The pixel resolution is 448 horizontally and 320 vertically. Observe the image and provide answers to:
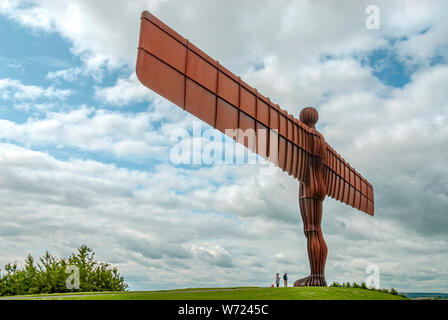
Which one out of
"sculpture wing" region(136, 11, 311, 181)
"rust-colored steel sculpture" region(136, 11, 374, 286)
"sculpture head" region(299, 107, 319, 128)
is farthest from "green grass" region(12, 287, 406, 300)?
"sculpture head" region(299, 107, 319, 128)

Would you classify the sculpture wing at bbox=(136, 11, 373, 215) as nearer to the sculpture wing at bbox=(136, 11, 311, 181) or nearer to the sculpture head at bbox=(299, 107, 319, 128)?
the sculpture wing at bbox=(136, 11, 311, 181)

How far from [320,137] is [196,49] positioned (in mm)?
6441

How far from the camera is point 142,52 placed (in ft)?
32.1

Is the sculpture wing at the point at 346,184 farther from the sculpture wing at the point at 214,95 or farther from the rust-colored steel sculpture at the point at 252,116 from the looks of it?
the sculpture wing at the point at 214,95

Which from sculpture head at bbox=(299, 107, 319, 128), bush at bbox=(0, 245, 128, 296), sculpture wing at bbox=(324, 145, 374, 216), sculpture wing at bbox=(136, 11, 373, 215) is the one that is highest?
sculpture head at bbox=(299, 107, 319, 128)

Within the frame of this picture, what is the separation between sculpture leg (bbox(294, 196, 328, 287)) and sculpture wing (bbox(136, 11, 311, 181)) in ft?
3.42

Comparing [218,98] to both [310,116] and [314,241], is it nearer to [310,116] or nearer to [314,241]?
[310,116]

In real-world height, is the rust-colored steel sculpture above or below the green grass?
above

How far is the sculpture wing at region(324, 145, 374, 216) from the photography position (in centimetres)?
1636

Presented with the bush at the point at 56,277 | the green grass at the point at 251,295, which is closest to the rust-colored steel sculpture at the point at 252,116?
the green grass at the point at 251,295

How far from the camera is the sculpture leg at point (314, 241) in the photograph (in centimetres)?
1421
